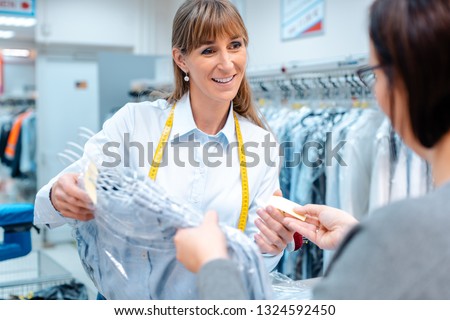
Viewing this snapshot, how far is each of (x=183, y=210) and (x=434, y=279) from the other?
19.0 inches

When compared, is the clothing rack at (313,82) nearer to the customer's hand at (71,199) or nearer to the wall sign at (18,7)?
the customer's hand at (71,199)

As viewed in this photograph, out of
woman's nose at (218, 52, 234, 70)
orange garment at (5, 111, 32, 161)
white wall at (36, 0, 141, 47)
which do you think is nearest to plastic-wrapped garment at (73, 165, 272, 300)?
woman's nose at (218, 52, 234, 70)

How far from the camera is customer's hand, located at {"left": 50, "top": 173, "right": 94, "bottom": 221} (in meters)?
1.18

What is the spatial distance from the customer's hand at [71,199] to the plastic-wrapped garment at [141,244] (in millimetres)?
36

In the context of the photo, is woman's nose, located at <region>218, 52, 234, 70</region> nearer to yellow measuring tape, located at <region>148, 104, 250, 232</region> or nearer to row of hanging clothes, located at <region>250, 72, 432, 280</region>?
yellow measuring tape, located at <region>148, 104, 250, 232</region>

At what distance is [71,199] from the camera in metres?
1.20

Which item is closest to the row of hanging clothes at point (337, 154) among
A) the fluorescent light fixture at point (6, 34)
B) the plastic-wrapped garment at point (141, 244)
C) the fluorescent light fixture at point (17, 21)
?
the plastic-wrapped garment at point (141, 244)

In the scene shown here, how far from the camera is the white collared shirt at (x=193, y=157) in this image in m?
1.55

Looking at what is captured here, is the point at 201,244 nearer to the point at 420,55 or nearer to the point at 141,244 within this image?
the point at 141,244

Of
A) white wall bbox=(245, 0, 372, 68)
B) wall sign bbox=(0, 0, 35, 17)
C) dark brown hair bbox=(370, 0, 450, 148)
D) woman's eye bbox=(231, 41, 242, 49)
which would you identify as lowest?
dark brown hair bbox=(370, 0, 450, 148)

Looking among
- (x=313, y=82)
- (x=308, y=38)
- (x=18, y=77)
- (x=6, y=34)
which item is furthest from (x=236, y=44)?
(x=18, y=77)

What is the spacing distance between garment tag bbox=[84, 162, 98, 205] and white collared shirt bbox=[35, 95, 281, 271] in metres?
0.33

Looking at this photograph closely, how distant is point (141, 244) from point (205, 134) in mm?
601

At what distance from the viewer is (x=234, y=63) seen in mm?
1618
